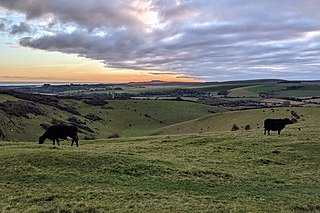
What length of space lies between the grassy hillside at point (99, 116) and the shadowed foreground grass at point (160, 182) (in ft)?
131

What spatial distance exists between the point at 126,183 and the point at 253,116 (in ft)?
194

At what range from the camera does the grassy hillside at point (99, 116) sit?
2462 inches

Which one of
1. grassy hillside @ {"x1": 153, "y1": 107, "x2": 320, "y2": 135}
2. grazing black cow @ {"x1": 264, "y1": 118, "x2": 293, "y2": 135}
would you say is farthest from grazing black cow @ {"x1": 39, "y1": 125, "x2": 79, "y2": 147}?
grassy hillside @ {"x1": 153, "y1": 107, "x2": 320, "y2": 135}

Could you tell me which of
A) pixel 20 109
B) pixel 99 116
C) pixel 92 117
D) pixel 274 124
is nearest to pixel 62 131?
pixel 274 124

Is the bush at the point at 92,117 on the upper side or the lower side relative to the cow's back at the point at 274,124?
lower

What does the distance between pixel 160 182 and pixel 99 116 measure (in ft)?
290

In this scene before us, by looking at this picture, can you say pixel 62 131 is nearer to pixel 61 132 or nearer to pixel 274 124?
pixel 61 132

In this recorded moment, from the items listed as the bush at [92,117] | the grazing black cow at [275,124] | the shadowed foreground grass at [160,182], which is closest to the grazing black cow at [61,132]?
the shadowed foreground grass at [160,182]

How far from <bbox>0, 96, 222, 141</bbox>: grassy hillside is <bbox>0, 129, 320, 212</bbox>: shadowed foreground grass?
39817mm

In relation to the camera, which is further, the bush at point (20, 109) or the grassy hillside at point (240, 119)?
the bush at point (20, 109)

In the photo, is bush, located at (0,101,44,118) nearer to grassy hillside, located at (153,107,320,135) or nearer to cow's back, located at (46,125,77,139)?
grassy hillside, located at (153,107,320,135)

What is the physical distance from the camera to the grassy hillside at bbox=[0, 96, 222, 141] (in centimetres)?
6255

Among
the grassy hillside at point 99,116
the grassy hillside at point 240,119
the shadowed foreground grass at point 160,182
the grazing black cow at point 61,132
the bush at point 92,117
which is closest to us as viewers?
the shadowed foreground grass at point 160,182

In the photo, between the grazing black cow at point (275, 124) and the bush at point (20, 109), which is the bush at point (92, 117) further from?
the grazing black cow at point (275, 124)
